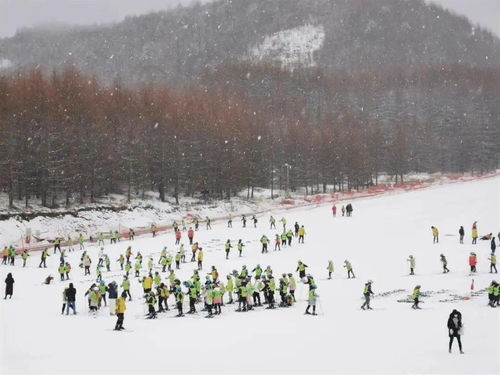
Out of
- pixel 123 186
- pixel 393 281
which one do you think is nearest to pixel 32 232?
pixel 123 186

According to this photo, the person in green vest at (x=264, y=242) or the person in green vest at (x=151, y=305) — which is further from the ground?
the person in green vest at (x=264, y=242)

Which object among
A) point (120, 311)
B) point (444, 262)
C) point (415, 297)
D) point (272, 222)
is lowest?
point (415, 297)

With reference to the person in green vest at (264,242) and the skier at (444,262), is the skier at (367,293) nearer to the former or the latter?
the skier at (444,262)

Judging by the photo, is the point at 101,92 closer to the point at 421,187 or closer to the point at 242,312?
the point at 421,187

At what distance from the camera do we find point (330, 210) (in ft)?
190

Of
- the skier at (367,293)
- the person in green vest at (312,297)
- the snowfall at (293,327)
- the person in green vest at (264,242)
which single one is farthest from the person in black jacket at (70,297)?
the person in green vest at (264,242)

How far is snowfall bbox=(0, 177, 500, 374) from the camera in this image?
14.9m

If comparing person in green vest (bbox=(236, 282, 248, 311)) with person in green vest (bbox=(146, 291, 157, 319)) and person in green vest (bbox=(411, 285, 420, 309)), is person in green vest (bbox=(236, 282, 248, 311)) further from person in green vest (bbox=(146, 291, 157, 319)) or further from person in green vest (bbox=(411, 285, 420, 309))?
person in green vest (bbox=(411, 285, 420, 309))

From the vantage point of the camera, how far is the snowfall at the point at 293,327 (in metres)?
14.9

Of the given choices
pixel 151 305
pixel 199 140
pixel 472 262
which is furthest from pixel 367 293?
pixel 199 140

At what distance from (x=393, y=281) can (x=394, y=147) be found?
7558cm

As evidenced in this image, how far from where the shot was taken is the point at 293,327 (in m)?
19.5

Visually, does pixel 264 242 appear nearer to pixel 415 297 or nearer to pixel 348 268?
pixel 348 268

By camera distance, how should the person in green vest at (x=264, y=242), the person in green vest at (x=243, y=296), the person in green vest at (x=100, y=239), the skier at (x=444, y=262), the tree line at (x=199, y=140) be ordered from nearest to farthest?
the person in green vest at (x=243, y=296), the skier at (x=444, y=262), the person in green vest at (x=264, y=242), the person in green vest at (x=100, y=239), the tree line at (x=199, y=140)
